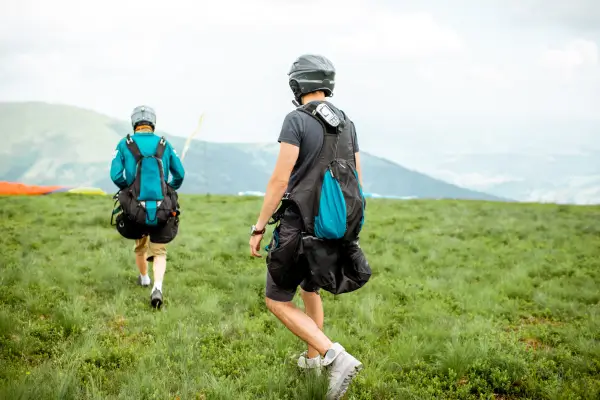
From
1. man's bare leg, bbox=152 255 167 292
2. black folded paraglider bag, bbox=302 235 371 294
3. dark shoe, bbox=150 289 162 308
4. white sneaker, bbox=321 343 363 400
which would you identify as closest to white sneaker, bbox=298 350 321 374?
white sneaker, bbox=321 343 363 400

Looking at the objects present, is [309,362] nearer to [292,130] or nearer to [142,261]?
[292,130]

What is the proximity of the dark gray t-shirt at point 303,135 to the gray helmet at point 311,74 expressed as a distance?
29 centimetres

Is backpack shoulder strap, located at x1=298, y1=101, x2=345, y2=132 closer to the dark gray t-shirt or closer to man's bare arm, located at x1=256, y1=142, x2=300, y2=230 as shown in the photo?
the dark gray t-shirt

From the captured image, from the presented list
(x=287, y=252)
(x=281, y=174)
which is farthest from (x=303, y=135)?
(x=287, y=252)

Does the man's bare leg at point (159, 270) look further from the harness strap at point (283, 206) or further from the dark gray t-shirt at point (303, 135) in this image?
the dark gray t-shirt at point (303, 135)

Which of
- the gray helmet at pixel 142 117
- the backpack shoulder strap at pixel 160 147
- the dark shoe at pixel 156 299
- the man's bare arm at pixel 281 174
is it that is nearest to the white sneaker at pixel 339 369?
the man's bare arm at pixel 281 174

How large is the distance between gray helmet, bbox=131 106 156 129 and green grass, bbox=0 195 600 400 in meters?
2.47

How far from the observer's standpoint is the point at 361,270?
4180mm

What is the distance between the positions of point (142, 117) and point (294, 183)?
11.9ft

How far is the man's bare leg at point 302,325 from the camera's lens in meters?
4.10

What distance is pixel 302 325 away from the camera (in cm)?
412

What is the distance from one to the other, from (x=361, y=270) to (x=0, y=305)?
474 centimetres

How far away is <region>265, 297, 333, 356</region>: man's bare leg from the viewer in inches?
161

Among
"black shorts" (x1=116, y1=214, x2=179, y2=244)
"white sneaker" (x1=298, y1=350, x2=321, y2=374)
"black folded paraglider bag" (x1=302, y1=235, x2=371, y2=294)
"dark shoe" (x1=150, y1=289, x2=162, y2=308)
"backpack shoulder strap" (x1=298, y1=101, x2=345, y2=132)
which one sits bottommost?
"dark shoe" (x1=150, y1=289, x2=162, y2=308)
